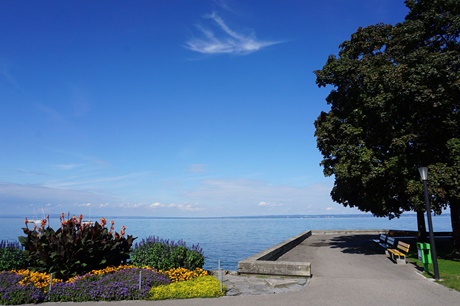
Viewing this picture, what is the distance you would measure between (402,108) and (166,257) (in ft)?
42.6

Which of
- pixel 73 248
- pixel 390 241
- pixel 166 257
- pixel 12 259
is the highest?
pixel 73 248

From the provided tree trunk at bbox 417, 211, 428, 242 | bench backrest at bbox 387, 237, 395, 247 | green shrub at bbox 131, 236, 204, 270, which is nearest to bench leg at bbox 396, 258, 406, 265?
bench backrest at bbox 387, 237, 395, 247

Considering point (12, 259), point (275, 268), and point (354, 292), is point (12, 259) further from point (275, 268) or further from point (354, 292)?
point (354, 292)

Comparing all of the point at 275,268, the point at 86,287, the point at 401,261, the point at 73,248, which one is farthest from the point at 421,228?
the point at 73,248

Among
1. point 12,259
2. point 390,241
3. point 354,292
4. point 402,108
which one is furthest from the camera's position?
point 390,241

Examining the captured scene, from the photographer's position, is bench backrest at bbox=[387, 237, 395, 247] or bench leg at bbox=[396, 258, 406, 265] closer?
bench leg at bbox=[396, 258, 406, 265]

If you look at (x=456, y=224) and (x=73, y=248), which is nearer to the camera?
(x=73, y=248)

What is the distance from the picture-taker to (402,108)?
16.1m

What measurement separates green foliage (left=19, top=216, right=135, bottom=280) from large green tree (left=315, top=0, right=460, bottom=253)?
37.2ft

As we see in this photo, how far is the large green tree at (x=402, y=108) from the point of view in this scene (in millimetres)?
14430

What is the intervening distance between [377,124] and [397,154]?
185cm

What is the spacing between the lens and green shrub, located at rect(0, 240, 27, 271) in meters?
11.2

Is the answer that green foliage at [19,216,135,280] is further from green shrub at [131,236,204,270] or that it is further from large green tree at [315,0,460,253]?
large green tree at [315,0,460,253]

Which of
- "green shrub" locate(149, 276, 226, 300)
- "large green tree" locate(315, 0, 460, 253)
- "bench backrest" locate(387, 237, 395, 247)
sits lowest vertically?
"green shrub" locate(149, 276, 226, 300)
